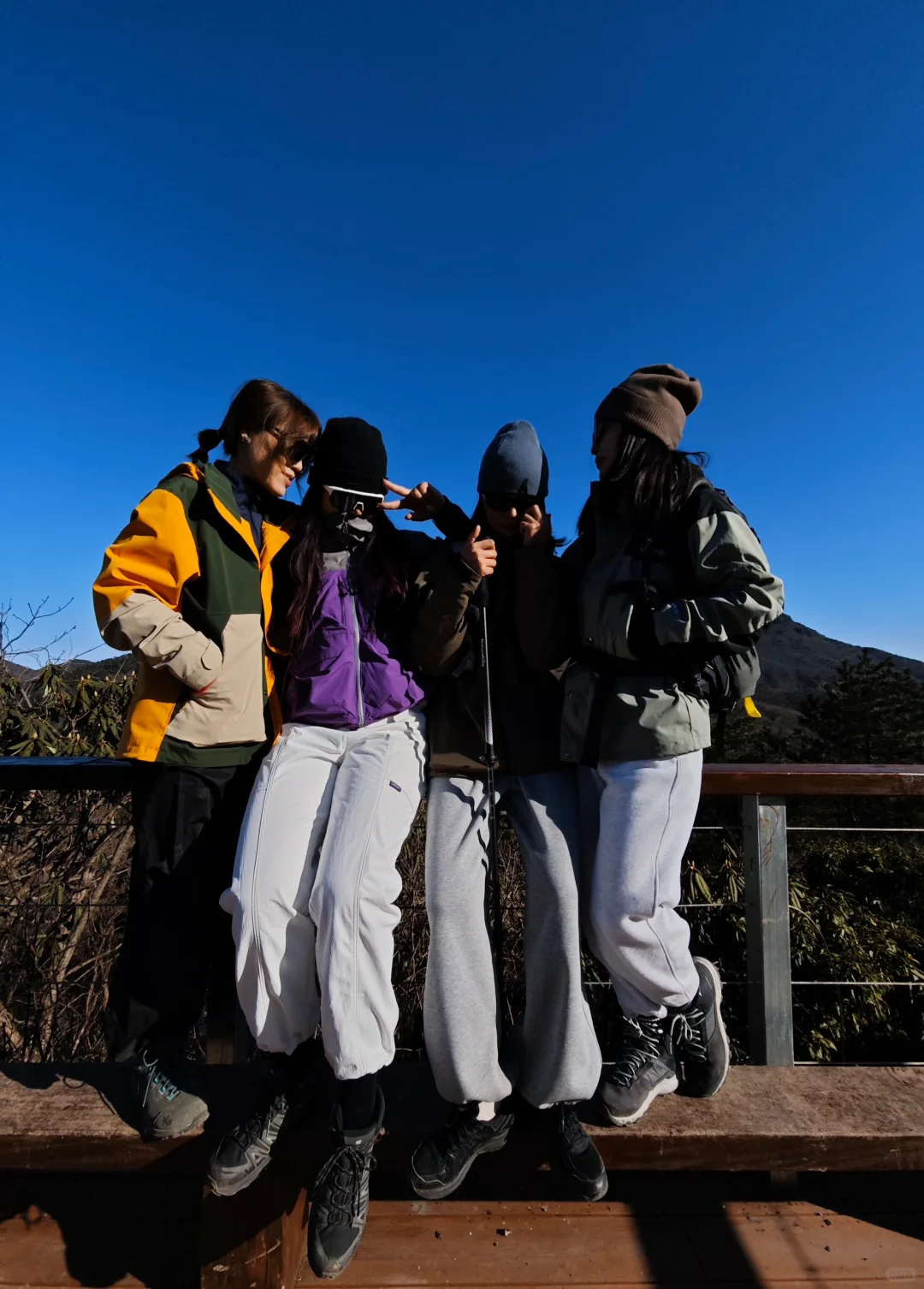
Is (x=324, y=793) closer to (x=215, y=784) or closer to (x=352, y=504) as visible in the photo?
(x=215, y=784)

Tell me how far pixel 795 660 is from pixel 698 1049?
81.7 meters

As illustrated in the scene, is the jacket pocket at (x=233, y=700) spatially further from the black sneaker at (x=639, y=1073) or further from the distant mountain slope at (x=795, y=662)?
the distant mountain slope at (x=795, y=662)

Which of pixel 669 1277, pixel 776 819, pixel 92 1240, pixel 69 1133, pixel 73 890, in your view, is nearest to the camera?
pixel 69 1133

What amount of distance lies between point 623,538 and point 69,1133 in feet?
5.87

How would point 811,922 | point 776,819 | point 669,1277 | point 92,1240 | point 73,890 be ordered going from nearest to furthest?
point 669,1277, point 92,1240, point 776,819, point 73,890, point 811,922

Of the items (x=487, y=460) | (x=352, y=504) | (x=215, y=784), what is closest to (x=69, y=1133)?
(x=215, y=784)

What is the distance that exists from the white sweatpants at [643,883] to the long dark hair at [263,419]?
112cm

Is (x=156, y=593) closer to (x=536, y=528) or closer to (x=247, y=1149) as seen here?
(x=536, y=528)

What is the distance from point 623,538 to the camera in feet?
5.99

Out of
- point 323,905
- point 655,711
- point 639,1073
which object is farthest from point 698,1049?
point 323,905

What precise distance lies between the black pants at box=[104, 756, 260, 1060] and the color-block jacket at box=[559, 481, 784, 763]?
0.85 m

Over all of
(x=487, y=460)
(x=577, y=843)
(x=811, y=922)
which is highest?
(x=487, y=460)

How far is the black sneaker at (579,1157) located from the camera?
4.78 ft

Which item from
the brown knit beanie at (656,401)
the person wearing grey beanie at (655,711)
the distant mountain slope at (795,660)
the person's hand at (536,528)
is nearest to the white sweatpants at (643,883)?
the person wearing grey beanie at (655,711)
